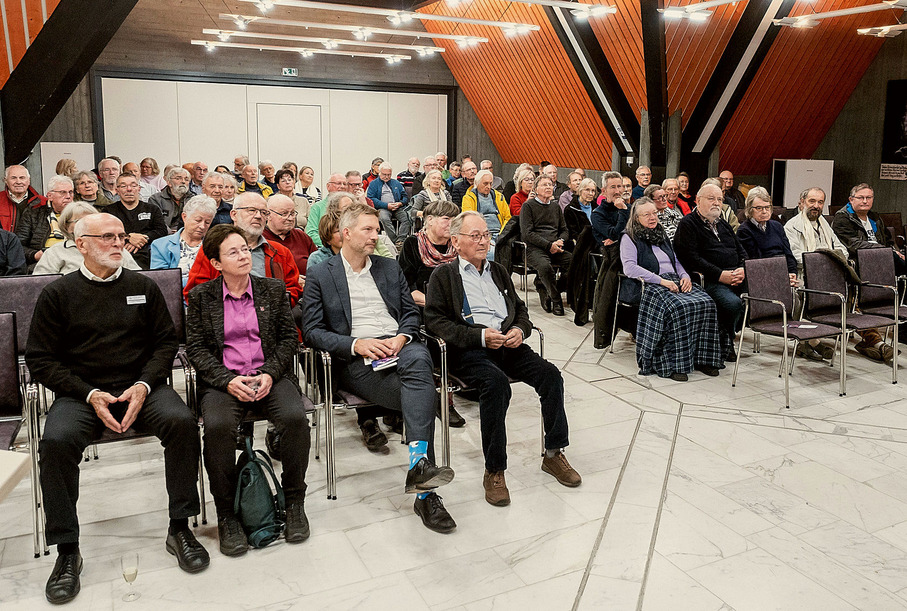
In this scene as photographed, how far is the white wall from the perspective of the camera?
1266 centimetres

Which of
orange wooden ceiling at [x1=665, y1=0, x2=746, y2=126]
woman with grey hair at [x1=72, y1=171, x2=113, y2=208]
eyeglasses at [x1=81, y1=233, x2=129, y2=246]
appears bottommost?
eyeglasses at [x1=81, y1=233, x2=129, y2=246]

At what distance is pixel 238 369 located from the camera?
310cm

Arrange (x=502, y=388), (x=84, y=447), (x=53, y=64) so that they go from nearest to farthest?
1. (x=84, y=447)
2. (x=502, y=388)
3. (x=53, y=64)

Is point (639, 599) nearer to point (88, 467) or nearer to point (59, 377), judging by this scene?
point (59, 377)

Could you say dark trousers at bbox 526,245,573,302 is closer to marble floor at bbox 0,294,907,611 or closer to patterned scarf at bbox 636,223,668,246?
patterned scarf at bbox 636,223,668,246

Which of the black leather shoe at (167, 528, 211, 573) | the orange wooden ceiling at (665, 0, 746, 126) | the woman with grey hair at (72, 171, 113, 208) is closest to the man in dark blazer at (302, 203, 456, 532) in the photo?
the black leather shoe at (167, 528, 211, 573)

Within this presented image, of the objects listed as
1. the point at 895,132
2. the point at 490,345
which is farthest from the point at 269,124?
the point at 490,345

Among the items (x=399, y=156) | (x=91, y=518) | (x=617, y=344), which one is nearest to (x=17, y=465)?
(x=91, y=518)

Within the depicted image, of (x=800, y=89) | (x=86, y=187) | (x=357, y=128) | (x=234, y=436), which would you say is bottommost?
(x=234, y=436)

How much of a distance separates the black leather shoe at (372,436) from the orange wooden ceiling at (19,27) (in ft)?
16.8

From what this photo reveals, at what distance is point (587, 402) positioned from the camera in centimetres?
454

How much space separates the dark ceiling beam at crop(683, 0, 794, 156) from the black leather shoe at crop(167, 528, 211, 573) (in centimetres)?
850

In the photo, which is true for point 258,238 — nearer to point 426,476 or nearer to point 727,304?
point 426,476

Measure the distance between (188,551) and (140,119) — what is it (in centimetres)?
1161
